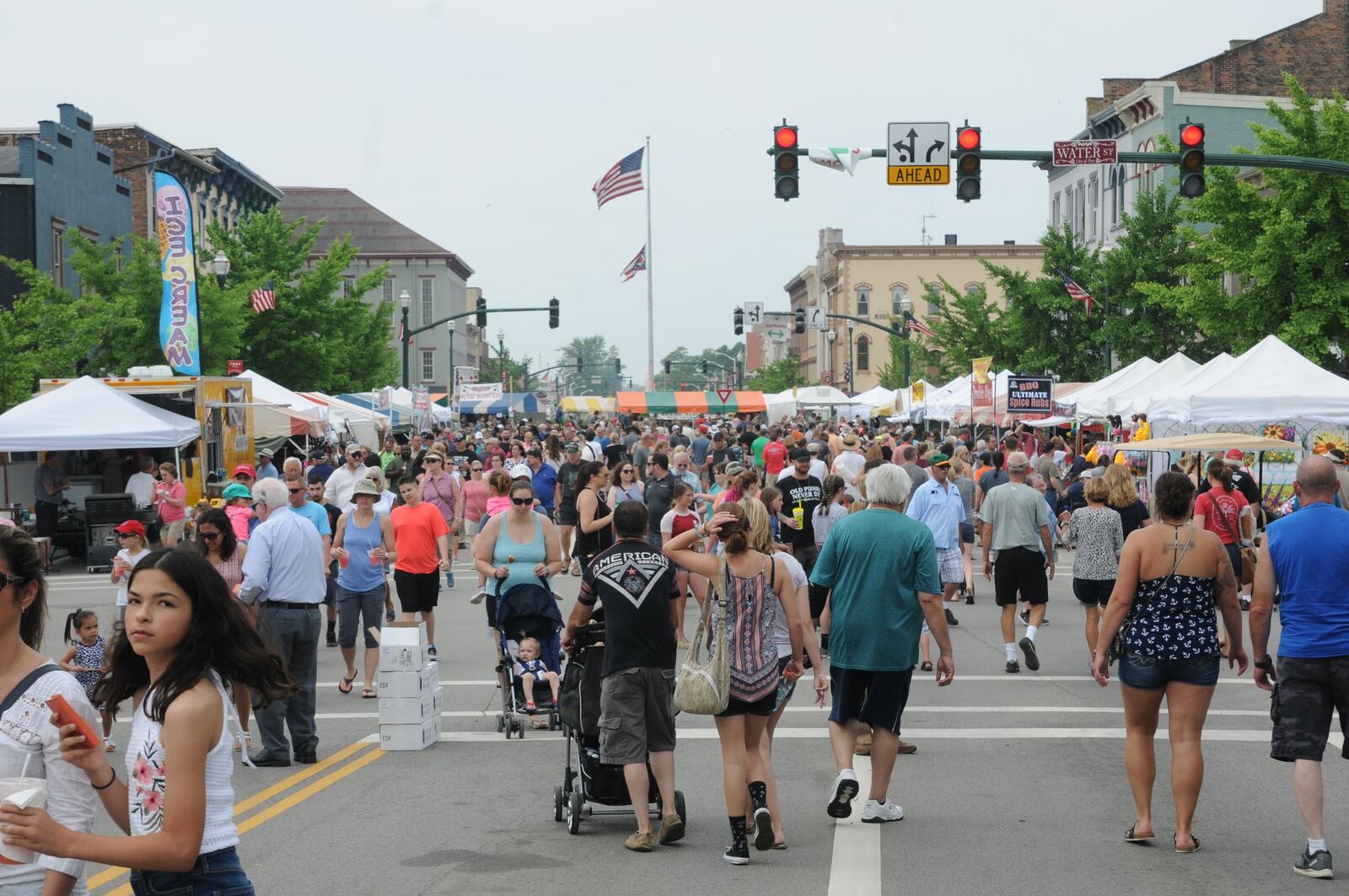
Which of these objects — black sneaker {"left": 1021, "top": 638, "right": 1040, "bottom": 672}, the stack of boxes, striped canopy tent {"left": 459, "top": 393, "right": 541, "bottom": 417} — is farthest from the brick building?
the stack of boxes

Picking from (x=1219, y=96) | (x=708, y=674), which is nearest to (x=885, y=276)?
(x=1219, y=96)

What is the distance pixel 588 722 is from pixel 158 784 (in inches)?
169

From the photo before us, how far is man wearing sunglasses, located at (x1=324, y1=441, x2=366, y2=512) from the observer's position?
55.9 feet

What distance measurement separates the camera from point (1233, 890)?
6621mm

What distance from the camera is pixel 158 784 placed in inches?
140

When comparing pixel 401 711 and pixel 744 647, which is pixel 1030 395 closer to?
pixel 401 711

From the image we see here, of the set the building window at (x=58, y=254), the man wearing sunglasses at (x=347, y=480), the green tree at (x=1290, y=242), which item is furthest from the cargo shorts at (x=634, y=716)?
the building window at (x=58, y=254)

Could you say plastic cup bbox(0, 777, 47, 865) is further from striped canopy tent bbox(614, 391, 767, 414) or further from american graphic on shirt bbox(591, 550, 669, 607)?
striped canopy tent bbox(614, 391, 767, 414)

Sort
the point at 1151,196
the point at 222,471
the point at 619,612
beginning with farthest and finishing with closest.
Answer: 1. the point at 1151,196
2. the point at 222,471
3. the point at 619,612

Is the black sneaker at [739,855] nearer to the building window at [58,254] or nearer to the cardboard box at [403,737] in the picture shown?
the cardboard box at [403,737]

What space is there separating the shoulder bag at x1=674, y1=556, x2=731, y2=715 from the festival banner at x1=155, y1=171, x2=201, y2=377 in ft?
71.2

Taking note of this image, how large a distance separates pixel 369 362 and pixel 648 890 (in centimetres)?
4864

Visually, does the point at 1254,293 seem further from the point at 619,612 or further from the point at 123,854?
the point at 123,854

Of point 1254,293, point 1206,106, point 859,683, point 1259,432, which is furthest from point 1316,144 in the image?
point 859,683
